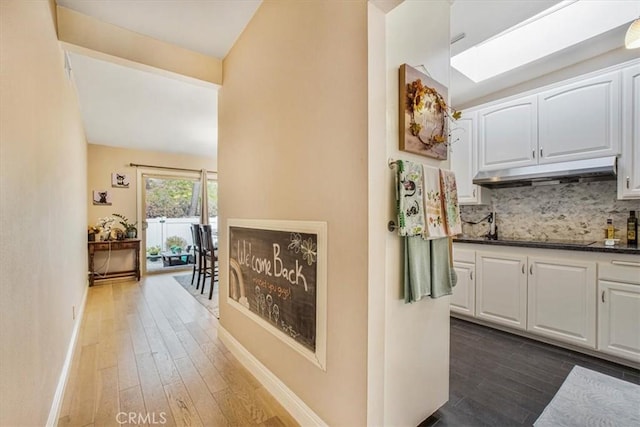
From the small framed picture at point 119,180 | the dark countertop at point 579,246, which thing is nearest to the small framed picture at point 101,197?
the small framed picture at point 119,180

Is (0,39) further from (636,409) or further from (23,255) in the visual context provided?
(636,409)

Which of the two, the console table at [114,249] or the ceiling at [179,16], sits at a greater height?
the ceiling at [179,16]

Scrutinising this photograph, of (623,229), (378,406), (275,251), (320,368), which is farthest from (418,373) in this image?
(623,229)

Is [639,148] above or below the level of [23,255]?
above

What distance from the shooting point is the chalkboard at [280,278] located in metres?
1.48

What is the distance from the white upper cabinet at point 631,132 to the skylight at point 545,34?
43 centimetres

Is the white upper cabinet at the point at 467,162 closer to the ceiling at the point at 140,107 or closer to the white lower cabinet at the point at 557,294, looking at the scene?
the white lower cabinet at the point at 557,294

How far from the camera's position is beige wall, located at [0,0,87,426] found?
101 cm

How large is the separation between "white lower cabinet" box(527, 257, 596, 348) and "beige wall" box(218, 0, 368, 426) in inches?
87.7

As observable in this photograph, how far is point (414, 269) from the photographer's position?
4.38ft

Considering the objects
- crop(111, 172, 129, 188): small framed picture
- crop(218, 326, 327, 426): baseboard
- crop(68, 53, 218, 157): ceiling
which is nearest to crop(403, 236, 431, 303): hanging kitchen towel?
crop(218, 326, 327, 426): baseboard

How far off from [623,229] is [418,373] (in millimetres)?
2519

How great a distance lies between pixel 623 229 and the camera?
2498mm

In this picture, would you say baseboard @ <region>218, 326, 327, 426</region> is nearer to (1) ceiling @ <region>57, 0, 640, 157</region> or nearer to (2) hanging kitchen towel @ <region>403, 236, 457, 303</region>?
(2) hanging kitchen towel @ <region>403, 236, 457, 303</region>
